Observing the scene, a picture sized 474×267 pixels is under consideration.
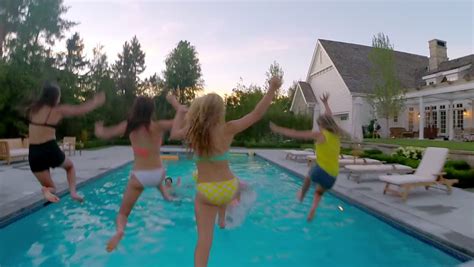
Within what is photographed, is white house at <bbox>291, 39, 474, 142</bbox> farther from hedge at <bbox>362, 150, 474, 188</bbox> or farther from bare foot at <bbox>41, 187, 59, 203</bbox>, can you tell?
bare foot at <bbox>41, 187, 59, 203</bbox>

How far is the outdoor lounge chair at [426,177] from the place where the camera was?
7965 mm

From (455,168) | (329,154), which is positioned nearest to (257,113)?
(329,154)

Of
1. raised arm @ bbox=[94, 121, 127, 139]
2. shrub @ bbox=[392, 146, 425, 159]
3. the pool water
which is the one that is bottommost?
the pool water

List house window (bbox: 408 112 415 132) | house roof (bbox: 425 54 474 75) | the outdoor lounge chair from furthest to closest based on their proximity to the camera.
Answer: house window (bbox: 408 112 415 132) < house roof (bbox: 425 54 474 75) < the outdoor lounge chair

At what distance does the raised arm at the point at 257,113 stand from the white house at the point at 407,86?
19.1 m

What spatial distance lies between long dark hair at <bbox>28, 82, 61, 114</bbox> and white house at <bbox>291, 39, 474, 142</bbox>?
65.4 ft

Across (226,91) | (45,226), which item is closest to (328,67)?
(226,91)

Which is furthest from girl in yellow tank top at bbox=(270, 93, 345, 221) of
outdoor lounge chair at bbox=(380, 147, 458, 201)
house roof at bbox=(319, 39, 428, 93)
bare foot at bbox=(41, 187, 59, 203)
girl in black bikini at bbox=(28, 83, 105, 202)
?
house roof at bbox=(319, 39, 428, 93)

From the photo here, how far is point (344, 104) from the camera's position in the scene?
26.9 meters

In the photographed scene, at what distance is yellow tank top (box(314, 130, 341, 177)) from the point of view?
3734 millimetres

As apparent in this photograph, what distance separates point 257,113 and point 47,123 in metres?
2.06

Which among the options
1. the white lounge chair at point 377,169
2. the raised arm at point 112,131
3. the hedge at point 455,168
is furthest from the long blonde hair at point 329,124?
the hedge at point 455,168

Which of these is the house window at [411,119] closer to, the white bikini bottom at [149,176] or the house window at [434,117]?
the house window at [434,117]

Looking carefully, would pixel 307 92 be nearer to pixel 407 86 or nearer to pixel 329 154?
pixel 407 86
